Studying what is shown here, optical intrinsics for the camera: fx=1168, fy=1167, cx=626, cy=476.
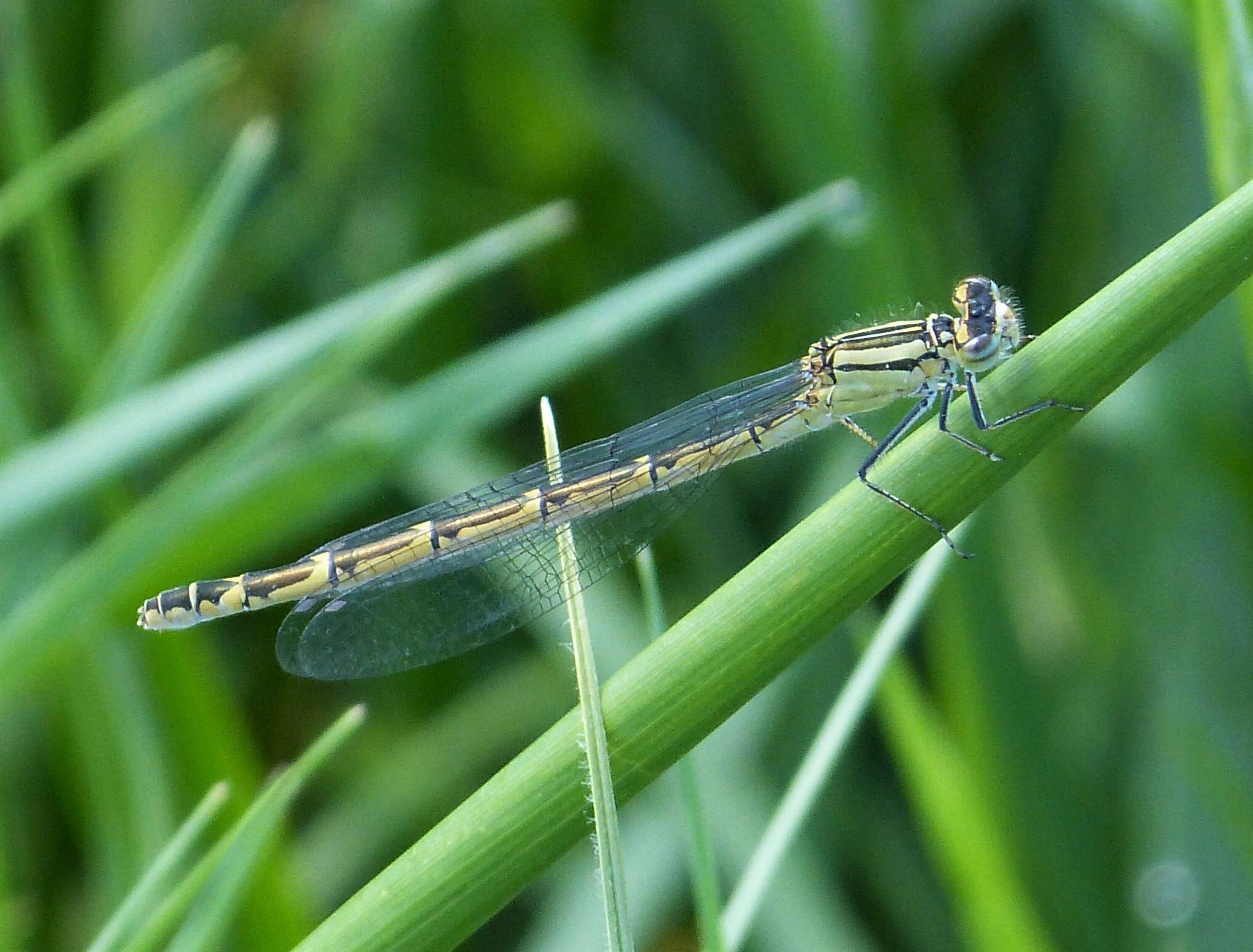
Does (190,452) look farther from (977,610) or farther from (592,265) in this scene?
(977,610)

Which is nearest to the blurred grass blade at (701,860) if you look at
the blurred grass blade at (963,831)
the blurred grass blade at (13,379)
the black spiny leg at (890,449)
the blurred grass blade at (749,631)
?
the blurred grass blade at (749,631)

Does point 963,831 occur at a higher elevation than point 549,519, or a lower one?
lower

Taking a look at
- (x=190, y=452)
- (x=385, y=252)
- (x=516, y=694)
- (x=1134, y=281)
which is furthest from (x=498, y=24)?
(x=1134, y=281)

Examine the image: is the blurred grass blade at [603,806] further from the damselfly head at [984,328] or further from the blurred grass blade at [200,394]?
the blurred grass blade at [200,394]

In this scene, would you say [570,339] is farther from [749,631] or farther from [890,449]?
[749,631]

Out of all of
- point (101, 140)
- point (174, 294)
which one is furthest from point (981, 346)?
point (101, 140)

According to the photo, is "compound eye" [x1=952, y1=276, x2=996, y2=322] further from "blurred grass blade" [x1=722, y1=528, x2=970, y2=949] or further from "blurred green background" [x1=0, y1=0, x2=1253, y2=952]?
"blurred grass blade" [x1=722, y1=528, x2=970, y2=949]

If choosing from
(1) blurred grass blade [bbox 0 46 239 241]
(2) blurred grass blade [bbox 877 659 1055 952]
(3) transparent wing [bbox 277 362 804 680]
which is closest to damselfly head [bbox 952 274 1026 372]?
(3) transparent wing [bbox 277 362 804 680]
